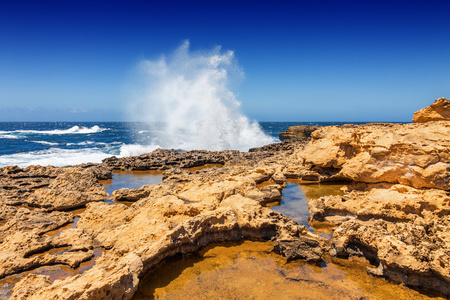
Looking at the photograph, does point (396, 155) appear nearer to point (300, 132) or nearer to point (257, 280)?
point (257, 280)

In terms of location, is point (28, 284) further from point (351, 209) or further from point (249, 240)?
point (351, 209)

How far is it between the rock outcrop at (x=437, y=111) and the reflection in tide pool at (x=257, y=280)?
5.73 metres

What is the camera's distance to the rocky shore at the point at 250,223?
365cm

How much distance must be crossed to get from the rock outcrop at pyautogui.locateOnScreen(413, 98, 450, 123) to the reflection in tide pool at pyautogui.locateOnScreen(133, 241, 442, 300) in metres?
5.73

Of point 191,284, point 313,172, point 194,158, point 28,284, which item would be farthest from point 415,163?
point 194,158

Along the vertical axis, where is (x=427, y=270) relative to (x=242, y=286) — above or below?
above

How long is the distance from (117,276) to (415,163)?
685 centimetres

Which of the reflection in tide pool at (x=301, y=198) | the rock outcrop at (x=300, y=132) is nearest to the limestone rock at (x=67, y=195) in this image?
the reflection in tide pool at (x=301, y=198)

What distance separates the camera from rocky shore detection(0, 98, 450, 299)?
365cm

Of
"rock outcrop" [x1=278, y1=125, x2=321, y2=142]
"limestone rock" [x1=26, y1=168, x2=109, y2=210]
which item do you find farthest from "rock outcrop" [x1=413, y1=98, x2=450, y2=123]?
"rock outcrop" [x1=278, y1=125, x2=321, y2=142]

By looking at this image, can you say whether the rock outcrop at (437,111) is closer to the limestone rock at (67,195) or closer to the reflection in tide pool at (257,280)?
the reflection in tide pool at (257,280)

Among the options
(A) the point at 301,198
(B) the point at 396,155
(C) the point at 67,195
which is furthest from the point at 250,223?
(C) the point at 67,195

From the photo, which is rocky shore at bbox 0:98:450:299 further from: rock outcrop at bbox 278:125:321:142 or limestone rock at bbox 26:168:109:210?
rock outcrop at bbox 278:125:321:142

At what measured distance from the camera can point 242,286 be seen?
3.75 metres
